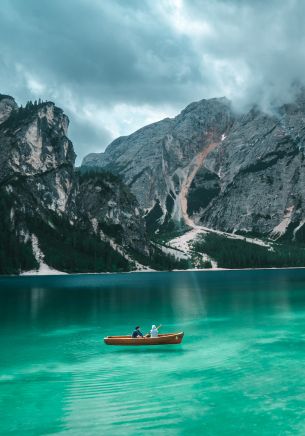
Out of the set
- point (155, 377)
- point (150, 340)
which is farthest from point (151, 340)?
point (155, 377)

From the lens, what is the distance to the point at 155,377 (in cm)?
3762

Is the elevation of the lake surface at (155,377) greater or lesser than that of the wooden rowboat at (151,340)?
lesser

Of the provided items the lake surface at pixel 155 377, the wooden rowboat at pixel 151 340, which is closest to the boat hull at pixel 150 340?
the wooden rowboat at pixel 151 340

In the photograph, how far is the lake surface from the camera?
27.1 meters

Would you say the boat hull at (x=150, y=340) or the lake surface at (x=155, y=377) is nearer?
the lake surface at (x=155, y=377)

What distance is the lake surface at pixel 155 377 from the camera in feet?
88.9

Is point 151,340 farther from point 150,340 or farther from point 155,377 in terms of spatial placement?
point 155,377

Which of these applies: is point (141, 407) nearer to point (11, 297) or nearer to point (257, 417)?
point (257, 417)

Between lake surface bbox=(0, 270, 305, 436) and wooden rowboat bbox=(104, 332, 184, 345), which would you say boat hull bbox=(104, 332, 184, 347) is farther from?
lake surface bbox=(0, 270, 305, 436)

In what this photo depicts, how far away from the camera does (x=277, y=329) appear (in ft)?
205

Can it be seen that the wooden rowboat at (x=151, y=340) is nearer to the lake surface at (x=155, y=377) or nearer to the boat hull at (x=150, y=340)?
the boat hull at (x=150, y=340)

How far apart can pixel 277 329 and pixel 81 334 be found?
2840 centimetres

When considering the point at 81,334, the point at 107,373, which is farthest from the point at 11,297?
the point at 107,373

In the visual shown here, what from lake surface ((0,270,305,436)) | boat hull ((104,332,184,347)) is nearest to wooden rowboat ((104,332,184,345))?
boat hull ((104,332,184,347))
